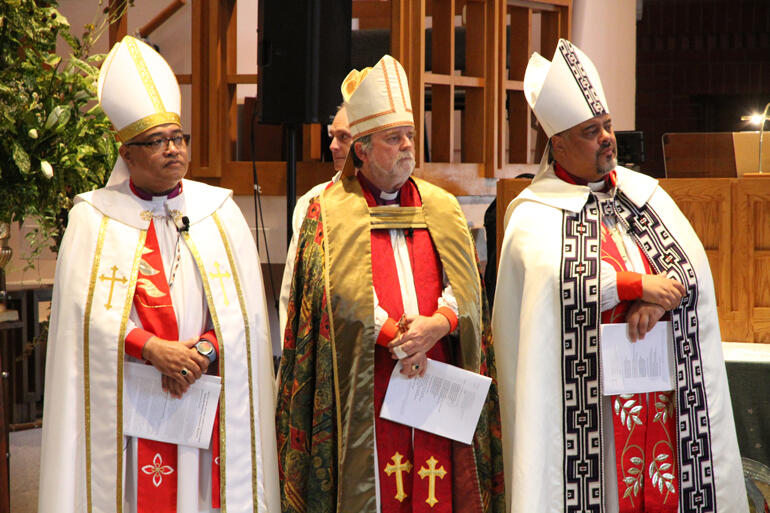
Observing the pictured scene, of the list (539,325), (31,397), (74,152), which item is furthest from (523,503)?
(31,397)

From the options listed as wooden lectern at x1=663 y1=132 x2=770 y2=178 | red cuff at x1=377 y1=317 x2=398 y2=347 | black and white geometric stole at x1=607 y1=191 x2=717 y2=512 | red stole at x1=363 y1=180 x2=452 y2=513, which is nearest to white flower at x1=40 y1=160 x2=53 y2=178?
red stole at x1=363 y1=180 x2=452 y2=513

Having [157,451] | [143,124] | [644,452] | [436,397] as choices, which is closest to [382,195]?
[436,397]

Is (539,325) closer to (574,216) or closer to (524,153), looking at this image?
(574,216)

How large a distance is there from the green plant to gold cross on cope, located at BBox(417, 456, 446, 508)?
1.63 meters

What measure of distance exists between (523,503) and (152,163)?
1.58 meters

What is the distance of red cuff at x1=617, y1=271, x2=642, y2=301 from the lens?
121 inches

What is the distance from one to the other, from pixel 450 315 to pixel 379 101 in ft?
2.37

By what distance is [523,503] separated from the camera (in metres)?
3.08

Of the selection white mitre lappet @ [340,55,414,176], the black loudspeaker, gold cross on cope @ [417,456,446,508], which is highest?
the black loudspeaker

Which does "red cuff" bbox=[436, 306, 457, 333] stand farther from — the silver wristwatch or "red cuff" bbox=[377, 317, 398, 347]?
the silver wristwatch

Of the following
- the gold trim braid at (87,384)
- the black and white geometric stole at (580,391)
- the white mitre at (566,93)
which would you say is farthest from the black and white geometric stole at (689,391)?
the gold trim braid at (87,384)

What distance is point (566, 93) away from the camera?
10.7ft

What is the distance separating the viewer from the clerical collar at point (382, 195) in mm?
3230

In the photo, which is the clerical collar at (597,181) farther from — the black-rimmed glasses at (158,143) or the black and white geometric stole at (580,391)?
the black-rimmed glasses at (158,143)
